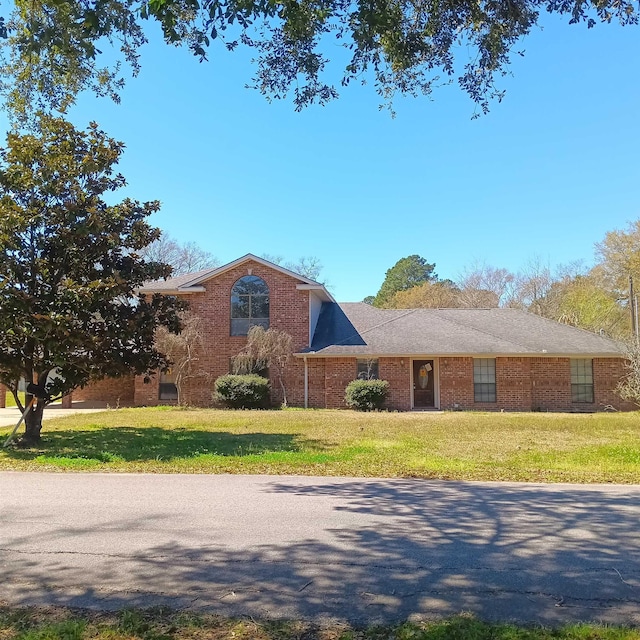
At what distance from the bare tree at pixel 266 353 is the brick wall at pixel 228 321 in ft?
1.12

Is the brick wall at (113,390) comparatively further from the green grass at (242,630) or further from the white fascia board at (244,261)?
the green grass at (242,630)

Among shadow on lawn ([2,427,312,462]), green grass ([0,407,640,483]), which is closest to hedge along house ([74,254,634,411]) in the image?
green grass ([0,407,640,483])

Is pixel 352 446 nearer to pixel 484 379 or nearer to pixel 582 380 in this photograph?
pixel 484 379

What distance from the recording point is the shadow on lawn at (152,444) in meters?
10.5

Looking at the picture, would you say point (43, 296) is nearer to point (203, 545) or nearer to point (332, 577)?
point (203, 545)

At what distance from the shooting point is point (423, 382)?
941 inches

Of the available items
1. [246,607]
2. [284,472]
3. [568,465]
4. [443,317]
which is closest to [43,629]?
[246,607]

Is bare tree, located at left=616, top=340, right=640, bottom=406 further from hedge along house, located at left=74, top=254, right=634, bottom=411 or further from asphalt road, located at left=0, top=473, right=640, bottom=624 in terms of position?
asphalt road, located at left=0, top=473, right=640, bottom=624

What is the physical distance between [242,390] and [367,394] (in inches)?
193

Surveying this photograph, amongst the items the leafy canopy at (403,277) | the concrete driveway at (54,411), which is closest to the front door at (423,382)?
the concrete driveway at (54,411)

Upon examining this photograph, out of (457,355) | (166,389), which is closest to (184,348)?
(166,389)

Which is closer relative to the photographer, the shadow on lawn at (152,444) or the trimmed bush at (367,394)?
the shadow on lawn at (152,444)

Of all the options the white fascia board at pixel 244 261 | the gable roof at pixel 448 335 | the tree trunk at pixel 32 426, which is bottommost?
the tree trunk at pixel 32 426

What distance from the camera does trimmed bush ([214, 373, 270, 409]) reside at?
2205 cm
